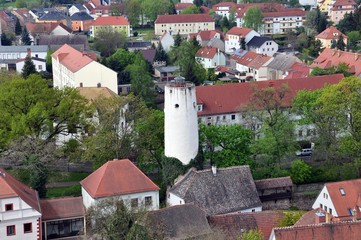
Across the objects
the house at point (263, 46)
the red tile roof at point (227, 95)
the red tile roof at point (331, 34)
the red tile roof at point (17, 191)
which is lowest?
the red tile roof at point (17, 191)

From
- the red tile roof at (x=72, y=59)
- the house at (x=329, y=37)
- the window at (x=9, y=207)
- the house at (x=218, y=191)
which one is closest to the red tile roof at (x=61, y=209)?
the window at (x=9, y=207)

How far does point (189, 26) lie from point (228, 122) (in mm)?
68057

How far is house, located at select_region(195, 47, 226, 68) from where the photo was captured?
92.0 m

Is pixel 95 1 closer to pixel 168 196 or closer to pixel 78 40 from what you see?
pixel 78 40

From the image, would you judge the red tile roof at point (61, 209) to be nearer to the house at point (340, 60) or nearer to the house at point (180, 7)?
the house at point (340, 60)

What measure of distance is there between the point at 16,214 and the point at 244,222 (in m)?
12.6

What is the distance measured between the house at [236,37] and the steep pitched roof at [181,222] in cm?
6943

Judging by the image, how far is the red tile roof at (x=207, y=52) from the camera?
9219 centimetres

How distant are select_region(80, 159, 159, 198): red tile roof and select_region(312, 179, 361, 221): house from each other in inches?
411

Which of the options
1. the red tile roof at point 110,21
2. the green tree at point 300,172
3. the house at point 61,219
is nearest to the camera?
the house at point 61,219

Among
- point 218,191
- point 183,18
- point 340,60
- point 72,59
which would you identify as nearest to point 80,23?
point 183,18

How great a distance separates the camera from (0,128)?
47594 millimetres

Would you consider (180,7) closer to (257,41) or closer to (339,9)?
(339,9)

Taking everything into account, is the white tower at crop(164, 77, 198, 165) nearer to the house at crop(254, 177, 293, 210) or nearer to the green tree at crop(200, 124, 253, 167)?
the green tree at crop(200, 124, 253, 167)
